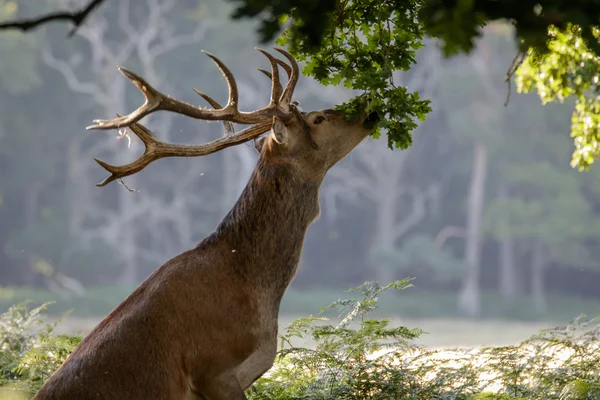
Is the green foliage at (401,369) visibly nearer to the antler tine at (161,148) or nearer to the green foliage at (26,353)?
the green foliage at (26,353)

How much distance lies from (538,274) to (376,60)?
29588mm

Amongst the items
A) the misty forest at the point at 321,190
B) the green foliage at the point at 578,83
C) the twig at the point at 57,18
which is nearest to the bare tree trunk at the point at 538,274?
the misty forest at the point at 321,190

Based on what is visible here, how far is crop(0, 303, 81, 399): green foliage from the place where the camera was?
5148 millimetres

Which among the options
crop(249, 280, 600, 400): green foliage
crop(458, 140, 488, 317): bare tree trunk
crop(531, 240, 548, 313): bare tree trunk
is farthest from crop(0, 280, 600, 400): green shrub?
crop(531, 240, 548, 313): bare tree trunk

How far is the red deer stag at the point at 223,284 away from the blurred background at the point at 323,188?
84.9 feet

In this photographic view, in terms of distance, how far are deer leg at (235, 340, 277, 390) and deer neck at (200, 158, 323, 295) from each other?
0.95 ft

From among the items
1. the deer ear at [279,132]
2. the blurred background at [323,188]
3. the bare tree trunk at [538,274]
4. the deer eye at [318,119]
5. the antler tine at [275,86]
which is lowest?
the deer ear at [279,132]

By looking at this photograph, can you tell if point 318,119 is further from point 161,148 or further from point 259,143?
point 161,148

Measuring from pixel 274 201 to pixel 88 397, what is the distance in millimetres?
1118

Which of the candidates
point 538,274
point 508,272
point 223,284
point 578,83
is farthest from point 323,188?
point 223,284

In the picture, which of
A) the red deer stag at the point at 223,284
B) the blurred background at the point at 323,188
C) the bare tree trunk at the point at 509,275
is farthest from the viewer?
the bare tree trunk at the point at 509,275

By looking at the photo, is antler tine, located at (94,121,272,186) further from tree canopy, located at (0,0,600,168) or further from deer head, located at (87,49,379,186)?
tree canopy, located at (0,0,600,168)

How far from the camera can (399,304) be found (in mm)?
30906

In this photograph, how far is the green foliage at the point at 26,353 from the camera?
5.15m
